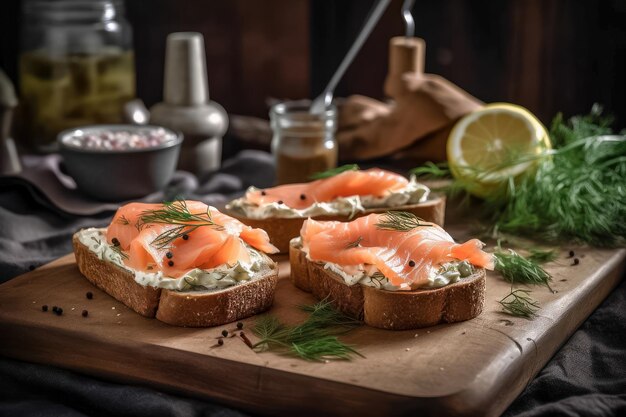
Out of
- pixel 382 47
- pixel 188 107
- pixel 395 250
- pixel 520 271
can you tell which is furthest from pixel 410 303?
pixel 382 47

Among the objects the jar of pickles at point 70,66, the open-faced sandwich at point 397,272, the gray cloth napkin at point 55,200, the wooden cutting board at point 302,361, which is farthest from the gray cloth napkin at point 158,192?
the open-faced sandwich at point 397,272

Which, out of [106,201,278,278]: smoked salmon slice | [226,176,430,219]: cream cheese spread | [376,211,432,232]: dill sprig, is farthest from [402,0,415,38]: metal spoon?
[106,201,278,278]: smoked salmon slice

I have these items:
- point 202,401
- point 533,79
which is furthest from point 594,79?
point 202,401

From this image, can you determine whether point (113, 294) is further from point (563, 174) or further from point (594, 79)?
point (594, 79)

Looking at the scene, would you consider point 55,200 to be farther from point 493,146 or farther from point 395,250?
point 493,146

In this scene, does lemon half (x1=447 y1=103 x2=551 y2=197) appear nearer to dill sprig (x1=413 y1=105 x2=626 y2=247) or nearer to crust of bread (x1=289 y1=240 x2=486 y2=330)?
dill sprig (x1=413 y1=105 x2=626 y2=247)

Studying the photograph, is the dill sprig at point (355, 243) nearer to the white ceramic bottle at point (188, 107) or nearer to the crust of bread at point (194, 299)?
the crust of bread at point (194, 299)
